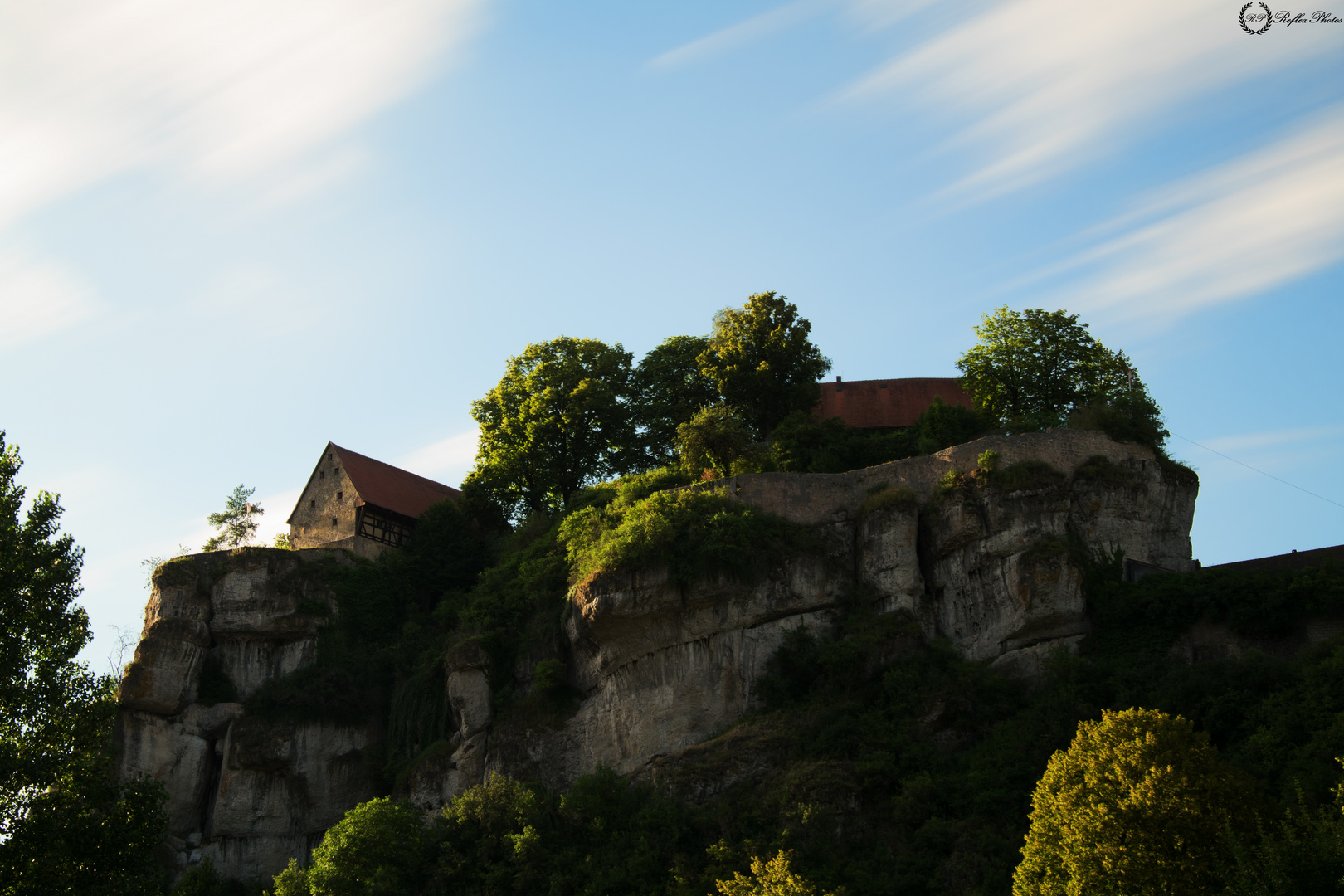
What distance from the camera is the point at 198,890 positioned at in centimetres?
3612

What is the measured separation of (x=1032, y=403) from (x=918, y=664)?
13.8 metres

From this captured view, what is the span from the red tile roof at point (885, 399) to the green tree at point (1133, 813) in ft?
77.3

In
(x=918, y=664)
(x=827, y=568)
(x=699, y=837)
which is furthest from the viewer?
(x=827, y=568)

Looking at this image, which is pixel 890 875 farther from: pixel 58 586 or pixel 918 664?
pixel 58 586

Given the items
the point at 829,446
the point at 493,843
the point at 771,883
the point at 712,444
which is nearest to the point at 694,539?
the point at 712,444

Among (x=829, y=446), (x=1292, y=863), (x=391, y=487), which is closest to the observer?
(x=1292, y=863)

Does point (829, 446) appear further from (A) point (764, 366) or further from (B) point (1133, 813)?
(B) point (1133, 813)

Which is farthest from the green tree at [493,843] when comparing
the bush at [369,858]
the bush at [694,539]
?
the bush at [694,539]

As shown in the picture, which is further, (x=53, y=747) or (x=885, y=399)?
(x=885, y=399)

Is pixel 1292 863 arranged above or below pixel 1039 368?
below

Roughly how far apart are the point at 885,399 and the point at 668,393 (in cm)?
817

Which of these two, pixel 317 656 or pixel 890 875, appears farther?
pixel 317 656

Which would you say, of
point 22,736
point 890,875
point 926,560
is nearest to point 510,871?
point 890,875

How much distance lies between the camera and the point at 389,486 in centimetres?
5053
